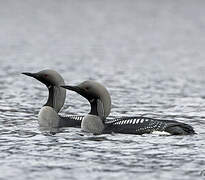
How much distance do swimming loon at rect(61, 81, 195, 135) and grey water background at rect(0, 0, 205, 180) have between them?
0.40 ft

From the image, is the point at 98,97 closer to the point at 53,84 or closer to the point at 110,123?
the point at 110,123

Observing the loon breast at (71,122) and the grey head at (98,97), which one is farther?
the loon breast at (71,122)

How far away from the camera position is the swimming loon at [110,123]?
12516mm

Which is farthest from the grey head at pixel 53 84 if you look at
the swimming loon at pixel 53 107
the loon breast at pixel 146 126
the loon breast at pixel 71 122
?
the loon breast at pixel 146 126

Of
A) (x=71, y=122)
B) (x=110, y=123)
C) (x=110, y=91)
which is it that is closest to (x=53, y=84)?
(x=71, y=122)

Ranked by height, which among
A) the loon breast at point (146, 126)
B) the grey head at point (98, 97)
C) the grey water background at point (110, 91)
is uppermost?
the grey head at point (98, 97)

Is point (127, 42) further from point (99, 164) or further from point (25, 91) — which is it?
point (99, 164)

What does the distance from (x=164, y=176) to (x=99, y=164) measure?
994 mm

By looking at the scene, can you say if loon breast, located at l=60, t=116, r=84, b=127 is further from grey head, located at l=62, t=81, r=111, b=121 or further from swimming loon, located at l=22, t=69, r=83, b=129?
grey head, located at l=62, t=81, r=111, b=121

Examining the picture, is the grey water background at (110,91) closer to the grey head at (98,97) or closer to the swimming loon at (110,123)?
the swimming loon at (110,123)

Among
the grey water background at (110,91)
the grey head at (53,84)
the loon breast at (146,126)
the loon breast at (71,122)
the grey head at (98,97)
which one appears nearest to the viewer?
the grey water background at (110,91)

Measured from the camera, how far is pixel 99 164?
10836mm

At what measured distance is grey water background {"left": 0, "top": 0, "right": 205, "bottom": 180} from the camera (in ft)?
35.4

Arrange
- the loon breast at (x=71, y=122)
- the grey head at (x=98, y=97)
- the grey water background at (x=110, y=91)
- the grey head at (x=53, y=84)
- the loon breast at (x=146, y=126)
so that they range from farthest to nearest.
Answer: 1. the grey head at (x=53, y=84)
2. the loon breast at (x=71, y=122)
3. the grey head at (x=98, y=97)
4. the loon breast at (x=146, y=126)
5. the grey water background at (x=110, y=91)
